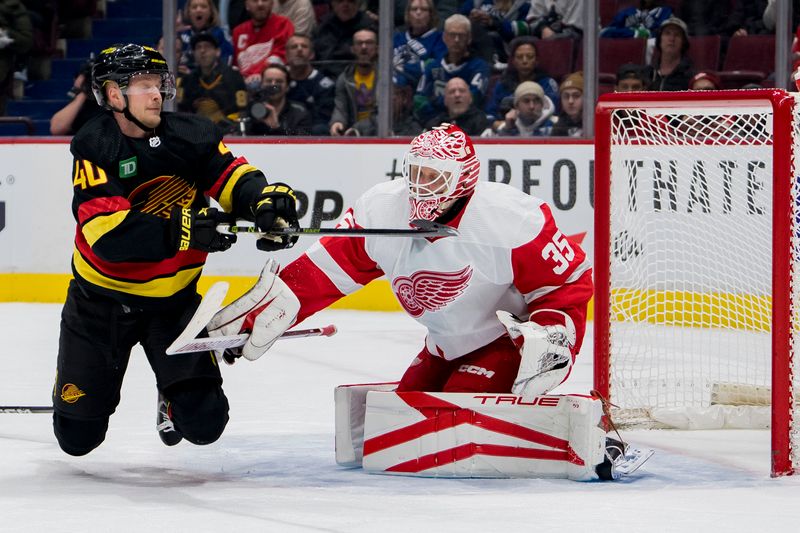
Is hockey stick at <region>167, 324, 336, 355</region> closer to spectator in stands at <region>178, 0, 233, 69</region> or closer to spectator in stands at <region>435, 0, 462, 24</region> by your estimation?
spectator in stands at <region>435, 0, 462, 24</region>

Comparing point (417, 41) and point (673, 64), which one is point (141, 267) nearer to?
point (417, 41)

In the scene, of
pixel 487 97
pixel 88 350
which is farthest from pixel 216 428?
pixel 487 97

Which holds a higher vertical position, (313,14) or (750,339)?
(313,14)

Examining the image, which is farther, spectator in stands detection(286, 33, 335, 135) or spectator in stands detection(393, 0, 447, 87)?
spectator in stands detection(286, 33, 335, 135)

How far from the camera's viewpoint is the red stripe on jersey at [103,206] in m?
3.28

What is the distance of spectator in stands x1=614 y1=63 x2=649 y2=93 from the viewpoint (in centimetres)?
667

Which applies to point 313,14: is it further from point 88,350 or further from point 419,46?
point 88,350

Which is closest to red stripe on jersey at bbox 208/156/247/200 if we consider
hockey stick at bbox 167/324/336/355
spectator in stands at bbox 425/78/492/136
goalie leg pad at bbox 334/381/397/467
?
hockey stick at bbox 167/324/336/355

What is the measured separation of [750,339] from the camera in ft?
15.2

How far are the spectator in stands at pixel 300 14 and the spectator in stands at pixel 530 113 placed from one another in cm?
106

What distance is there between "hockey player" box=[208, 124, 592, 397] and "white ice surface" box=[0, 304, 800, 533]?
31cm

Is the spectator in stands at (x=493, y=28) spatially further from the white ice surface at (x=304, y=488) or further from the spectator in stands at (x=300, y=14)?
the white ice surface at (x=304, y=488)

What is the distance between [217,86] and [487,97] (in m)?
1.34

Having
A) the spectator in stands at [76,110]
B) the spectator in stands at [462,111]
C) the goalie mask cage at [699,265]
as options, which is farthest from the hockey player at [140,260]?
the spectator in stands at [76,110]
